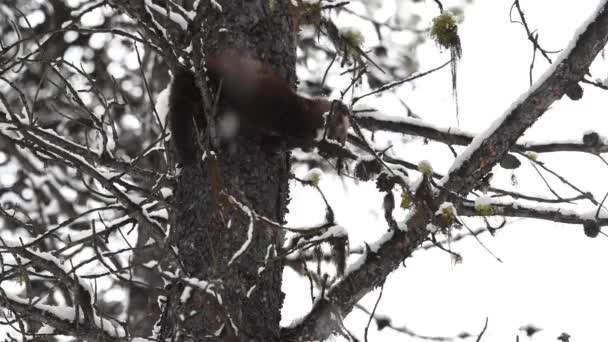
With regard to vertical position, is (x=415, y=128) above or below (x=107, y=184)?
above

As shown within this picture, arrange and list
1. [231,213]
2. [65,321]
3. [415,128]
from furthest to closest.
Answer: [415,128] → [231,213] → [65,321]

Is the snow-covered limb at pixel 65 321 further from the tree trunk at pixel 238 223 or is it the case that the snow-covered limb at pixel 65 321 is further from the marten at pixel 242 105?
the marten at pixel 242 105

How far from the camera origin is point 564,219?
280 centimetres

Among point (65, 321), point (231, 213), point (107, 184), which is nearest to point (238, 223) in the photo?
point (231, 213)

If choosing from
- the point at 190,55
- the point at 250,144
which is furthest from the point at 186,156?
the point at 190,55

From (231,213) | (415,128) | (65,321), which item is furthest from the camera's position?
(415,128)

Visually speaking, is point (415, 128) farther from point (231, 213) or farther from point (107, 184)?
point (107, 184)

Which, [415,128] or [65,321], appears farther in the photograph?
[415,128]

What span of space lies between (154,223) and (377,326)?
0.88m

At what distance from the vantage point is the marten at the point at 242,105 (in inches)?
118

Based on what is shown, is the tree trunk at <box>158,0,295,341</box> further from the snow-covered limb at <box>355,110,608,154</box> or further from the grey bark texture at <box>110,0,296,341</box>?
the snow-covered limb at <box>355,110,608,154</box>

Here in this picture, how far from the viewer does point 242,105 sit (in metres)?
3.23

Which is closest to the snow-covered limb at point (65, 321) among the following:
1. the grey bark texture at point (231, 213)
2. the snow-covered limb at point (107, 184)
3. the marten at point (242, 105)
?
the grey bark texture at point (231, 213)

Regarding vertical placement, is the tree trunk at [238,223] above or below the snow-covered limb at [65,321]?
above
